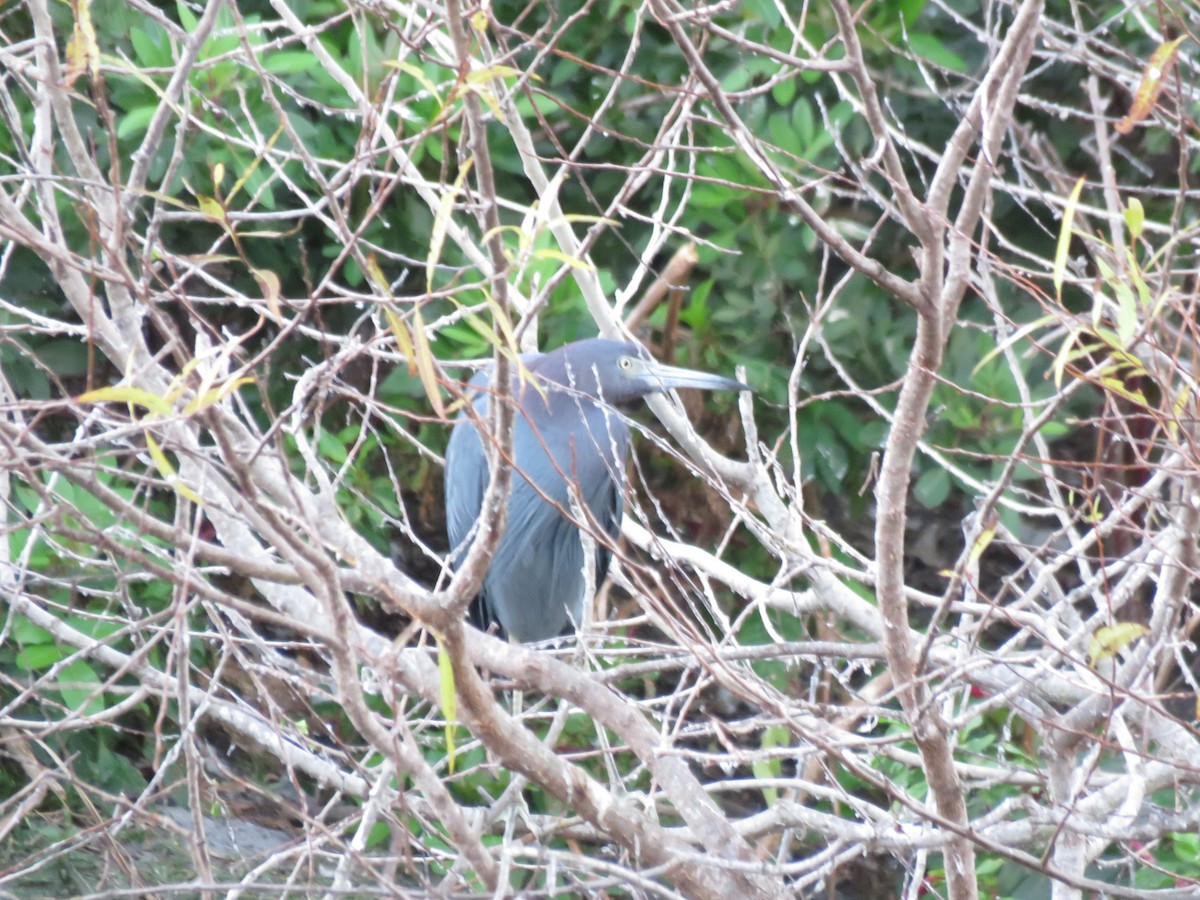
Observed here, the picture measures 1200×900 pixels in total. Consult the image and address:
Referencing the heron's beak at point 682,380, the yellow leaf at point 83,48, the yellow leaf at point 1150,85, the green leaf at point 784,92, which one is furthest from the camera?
the green leaf at point 784,92

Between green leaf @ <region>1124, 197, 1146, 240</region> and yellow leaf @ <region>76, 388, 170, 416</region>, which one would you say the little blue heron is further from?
yellow leaf @ <region>76, 388, 170, 416</region>

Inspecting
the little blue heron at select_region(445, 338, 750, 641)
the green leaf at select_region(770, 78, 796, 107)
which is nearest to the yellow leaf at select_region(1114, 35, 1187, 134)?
the little blue heron at select_region(445, 338, 750, 641)

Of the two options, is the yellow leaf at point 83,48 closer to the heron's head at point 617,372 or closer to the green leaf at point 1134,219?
the green leaf at point 1134,219

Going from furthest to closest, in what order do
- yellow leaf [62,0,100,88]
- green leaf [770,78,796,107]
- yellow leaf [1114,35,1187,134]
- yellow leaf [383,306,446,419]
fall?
green leaf [770,78,796,107] → yellow leaf [62,0,100,88] → yellow leaf [1114,35,1187,134] → yellow leaf [383,306,446,419]

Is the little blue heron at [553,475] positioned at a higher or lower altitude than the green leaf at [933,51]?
lower

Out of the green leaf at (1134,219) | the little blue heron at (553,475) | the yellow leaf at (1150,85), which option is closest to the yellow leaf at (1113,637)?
the green leaf at (1134,219)

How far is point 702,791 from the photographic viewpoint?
2.05 metres

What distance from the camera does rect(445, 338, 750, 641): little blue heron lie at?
334 cm

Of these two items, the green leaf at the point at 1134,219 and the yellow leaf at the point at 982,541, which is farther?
the yellow leaf at the point at 982,541

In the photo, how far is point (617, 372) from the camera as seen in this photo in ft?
11.0

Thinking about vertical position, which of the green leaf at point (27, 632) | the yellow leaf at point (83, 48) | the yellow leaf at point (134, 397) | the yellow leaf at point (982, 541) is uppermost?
the yellow leaf at point (83, 48)

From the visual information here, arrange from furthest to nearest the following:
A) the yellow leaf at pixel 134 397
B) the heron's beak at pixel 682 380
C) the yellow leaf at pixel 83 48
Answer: the heron's beak at pixel 682 380 → the yellow leaf at pixel 83 48 → the yellow leaf at pixel 134 397

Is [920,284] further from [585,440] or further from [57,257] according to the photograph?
[585,440]

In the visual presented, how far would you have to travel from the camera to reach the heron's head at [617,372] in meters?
3.27
